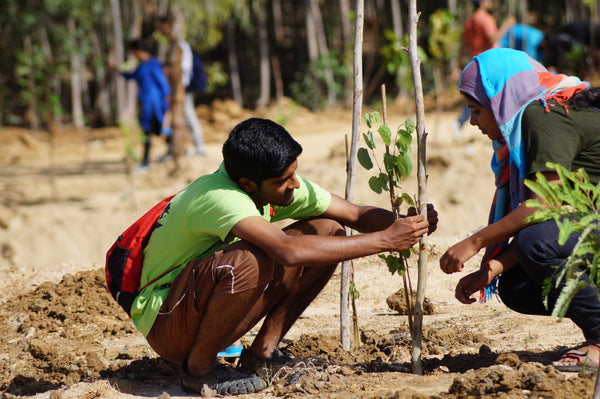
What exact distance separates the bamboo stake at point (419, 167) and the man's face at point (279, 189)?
49cm

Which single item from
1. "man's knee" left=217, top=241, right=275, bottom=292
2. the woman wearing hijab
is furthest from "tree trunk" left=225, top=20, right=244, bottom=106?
"man's knee" left=217, top=241, right=275, bottom=292

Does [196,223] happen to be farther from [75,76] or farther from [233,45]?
[75,76]

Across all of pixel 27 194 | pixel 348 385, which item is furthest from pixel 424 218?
pixel 27 194

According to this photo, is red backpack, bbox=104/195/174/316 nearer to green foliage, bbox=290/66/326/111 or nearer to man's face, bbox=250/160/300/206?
man's face, bbox=250/160/300/206

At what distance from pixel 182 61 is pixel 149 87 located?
570 mm

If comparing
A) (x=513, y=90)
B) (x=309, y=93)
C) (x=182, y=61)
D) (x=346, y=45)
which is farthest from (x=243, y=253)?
(x=309, y=93)

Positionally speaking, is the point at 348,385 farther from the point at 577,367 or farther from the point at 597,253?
the point at 597,253

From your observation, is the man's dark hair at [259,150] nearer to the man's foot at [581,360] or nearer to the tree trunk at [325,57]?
the man's foot at [581,360]

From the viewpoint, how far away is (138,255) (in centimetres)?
288

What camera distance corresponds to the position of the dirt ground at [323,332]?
263 cm

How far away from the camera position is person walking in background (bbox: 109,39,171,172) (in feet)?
29.6

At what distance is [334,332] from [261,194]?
4.02ft

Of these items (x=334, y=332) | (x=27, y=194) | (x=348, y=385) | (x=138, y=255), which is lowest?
(x=27, y=194)

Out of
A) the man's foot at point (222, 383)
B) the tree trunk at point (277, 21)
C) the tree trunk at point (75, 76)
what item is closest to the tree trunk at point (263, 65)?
the tree trunk at point (277, 21)
